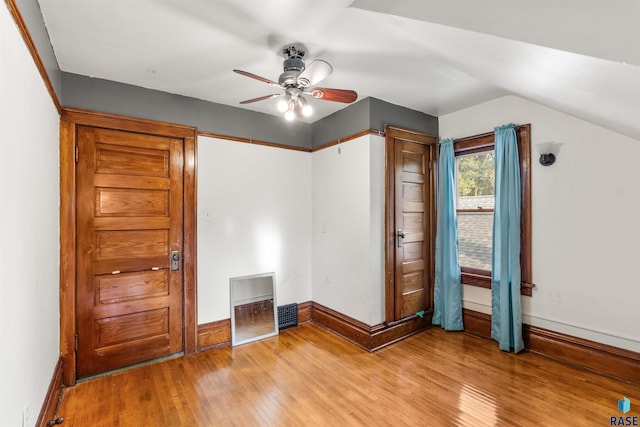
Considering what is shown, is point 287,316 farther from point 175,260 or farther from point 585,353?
point 585,353

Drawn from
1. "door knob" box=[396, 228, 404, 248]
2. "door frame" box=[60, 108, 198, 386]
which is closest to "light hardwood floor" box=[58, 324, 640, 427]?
"door frame" box=[60, 108, 198, 386]

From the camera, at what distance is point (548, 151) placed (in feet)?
9.32

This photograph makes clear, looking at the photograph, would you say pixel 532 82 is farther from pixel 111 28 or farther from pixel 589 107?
pixel 111 28

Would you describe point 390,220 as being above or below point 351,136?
below

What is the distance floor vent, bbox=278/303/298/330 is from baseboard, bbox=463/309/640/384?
250cm

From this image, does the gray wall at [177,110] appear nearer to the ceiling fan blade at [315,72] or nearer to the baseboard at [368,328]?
the ceiling fan blade at [315,72]

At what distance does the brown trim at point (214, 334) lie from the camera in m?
3.14

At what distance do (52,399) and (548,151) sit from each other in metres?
4.55

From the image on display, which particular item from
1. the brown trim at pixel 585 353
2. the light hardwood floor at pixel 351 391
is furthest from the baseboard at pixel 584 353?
the light hardwood floor at pixel 351 391

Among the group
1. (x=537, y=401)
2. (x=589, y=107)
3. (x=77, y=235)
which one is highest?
(x=589, y=107)

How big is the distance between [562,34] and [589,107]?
1151 millimetres

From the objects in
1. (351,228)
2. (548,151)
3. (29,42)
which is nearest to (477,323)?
(351,228)

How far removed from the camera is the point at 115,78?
2.67m

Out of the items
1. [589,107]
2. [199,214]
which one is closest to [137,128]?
[199,214]
